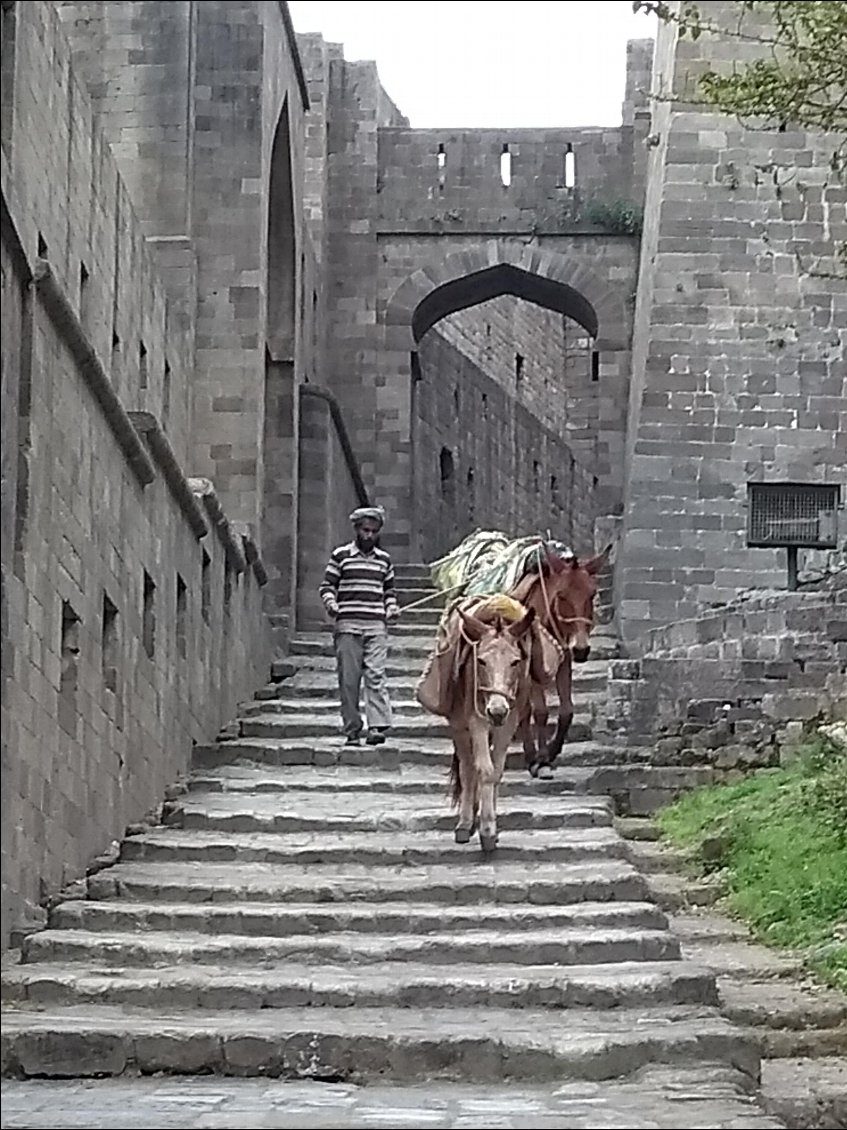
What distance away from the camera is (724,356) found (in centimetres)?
1681

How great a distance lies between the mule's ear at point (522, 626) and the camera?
9.07 meters

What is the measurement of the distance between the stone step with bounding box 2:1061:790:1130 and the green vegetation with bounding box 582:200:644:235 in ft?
57.7

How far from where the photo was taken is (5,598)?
4488mm

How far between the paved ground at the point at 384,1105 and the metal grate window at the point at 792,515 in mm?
10877

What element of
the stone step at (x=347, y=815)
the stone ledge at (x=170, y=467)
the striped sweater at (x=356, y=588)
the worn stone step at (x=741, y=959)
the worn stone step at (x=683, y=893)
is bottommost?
the worn stone step at (x=683, y=893)

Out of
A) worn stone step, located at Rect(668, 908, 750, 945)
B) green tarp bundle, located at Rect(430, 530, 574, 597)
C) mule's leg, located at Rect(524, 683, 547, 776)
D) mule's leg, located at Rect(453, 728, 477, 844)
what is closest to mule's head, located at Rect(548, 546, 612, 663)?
green tarp bundle, located at Rect(430, 530, 574, 597)

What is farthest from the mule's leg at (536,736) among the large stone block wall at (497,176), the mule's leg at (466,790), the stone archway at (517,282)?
the large stone block wall at (497,176)

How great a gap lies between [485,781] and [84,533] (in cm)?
215

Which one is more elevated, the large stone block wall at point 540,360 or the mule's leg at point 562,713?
the large stone block wall at point 540,360

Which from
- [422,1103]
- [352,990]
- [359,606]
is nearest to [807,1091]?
[422,1103]

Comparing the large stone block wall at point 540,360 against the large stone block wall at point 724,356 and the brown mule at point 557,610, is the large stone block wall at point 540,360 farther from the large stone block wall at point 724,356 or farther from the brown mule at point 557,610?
the brown mule at point 557,610

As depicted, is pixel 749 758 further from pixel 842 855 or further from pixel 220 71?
pixel 220 71

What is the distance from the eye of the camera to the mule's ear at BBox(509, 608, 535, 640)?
9.07 meters

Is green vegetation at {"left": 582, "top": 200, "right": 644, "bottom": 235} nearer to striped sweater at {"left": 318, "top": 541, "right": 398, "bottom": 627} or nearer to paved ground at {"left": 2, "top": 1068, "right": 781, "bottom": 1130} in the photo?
striped sweater at {"left": 318, "top": 541, "right": 398, "bottom": 627}
